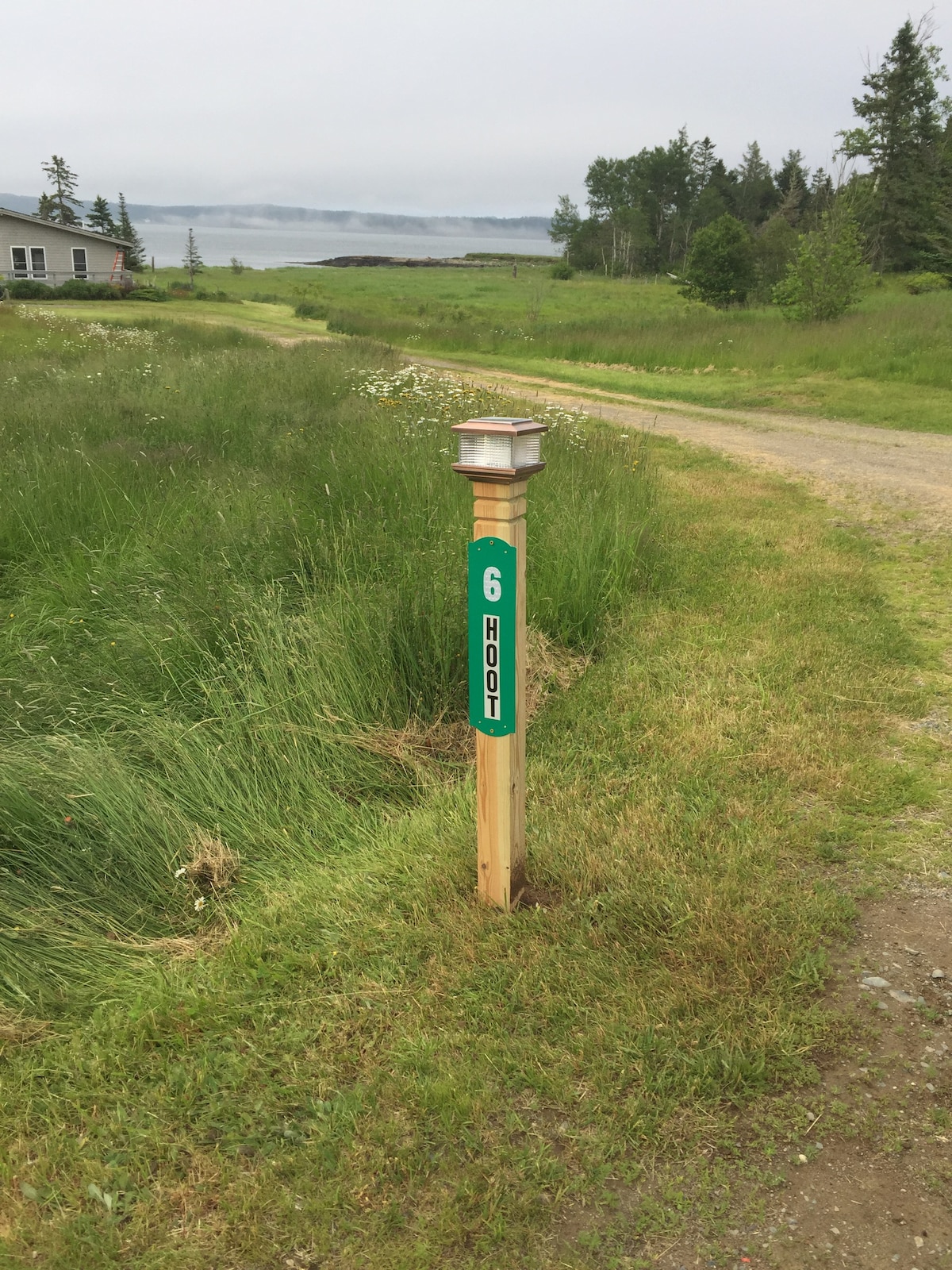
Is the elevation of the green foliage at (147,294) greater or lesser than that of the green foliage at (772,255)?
lesser

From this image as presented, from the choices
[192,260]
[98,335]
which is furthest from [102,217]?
[98,335]

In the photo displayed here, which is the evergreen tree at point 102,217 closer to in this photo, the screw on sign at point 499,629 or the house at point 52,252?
the house at point 52,252

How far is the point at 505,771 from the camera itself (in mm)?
2988

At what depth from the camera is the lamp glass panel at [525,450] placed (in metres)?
2.71

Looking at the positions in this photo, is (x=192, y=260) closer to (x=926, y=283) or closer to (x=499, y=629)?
(x=926, y=283)

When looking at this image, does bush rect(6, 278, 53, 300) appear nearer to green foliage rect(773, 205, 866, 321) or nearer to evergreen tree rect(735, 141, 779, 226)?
green foliage rect(773, 205, 866, 321)

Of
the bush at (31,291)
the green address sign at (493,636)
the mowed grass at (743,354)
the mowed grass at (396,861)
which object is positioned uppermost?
the bush at (31,291)

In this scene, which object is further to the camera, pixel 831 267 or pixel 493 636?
pixel 831 267

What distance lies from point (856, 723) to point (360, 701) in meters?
2.27

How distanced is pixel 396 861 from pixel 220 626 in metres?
2.10

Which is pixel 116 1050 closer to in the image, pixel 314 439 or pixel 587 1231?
pixel 587 1231

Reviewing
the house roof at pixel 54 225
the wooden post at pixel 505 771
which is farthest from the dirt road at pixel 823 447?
the house roof at pixel 54 225

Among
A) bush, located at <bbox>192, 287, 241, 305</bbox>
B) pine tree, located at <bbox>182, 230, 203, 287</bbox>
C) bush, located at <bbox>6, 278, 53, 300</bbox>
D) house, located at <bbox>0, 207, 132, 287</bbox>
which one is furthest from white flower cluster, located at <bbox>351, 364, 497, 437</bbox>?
pine tree, located at <bbox>182, 230, 203, 287</bbox>

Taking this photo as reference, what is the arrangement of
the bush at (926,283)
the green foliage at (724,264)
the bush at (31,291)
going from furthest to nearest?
the bush at (31,291) → the green foliage at (724,264) → the bush at (926,283)
